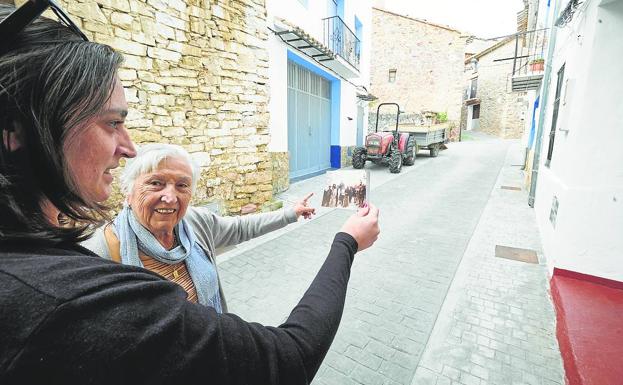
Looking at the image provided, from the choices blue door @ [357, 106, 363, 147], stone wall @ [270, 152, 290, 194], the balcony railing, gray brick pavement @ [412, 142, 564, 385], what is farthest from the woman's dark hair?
blue door @ [357, 106, 363, 147]

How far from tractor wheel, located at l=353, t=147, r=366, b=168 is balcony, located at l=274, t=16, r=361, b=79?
2752 millimetres

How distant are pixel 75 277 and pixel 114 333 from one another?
108 millimetres

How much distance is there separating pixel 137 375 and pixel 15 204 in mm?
369

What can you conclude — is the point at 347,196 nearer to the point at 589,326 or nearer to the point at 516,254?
the point at 589,326

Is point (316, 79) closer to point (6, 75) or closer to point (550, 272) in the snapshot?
point (550, 272)

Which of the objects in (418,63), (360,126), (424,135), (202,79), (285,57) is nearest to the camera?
(202,79)

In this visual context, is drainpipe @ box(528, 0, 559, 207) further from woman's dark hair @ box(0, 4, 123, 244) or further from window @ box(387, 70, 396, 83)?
window @ box(387, 70, 396, 83)

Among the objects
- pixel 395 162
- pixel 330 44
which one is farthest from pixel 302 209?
pixel 330 44

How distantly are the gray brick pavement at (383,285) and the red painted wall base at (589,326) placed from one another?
355mm

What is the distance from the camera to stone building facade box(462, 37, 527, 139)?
82.3ft

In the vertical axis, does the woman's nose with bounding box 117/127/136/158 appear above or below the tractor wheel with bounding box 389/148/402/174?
above

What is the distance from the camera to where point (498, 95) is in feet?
89.6

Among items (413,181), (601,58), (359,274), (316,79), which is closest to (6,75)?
(359,274)

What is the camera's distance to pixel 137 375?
0.51 meters
